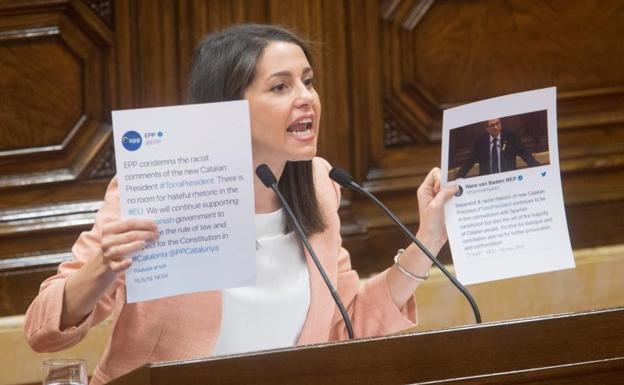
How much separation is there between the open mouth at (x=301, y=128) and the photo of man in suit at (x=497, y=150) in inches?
13.5

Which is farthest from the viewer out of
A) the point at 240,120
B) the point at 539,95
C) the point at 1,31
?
the point at 1,31

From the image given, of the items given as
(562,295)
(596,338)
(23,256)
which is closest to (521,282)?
(562,295)

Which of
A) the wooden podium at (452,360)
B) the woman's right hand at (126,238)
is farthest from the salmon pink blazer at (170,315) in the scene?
the wooden podium at (452,360)

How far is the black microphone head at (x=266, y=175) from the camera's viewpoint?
7.25 feet

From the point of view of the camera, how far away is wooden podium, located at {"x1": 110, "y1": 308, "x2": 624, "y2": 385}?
1.52 meters

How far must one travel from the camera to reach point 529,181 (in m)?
2.18

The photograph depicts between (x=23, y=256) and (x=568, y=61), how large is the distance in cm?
151

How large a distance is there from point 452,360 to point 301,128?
0.89m

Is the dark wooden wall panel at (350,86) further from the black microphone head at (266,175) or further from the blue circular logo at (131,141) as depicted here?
the blue circular logo at (131,141)

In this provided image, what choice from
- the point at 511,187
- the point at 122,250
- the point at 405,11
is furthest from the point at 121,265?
the point at 405,11

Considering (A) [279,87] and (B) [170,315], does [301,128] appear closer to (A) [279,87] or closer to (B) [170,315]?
(A) [279,87]

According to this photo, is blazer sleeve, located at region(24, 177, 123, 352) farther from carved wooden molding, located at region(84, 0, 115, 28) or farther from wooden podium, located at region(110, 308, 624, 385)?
carved wooden molding, located at region(84, 0, 115, 28)

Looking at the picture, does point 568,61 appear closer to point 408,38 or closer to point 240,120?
point 408,38

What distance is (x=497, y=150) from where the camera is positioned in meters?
2.16
